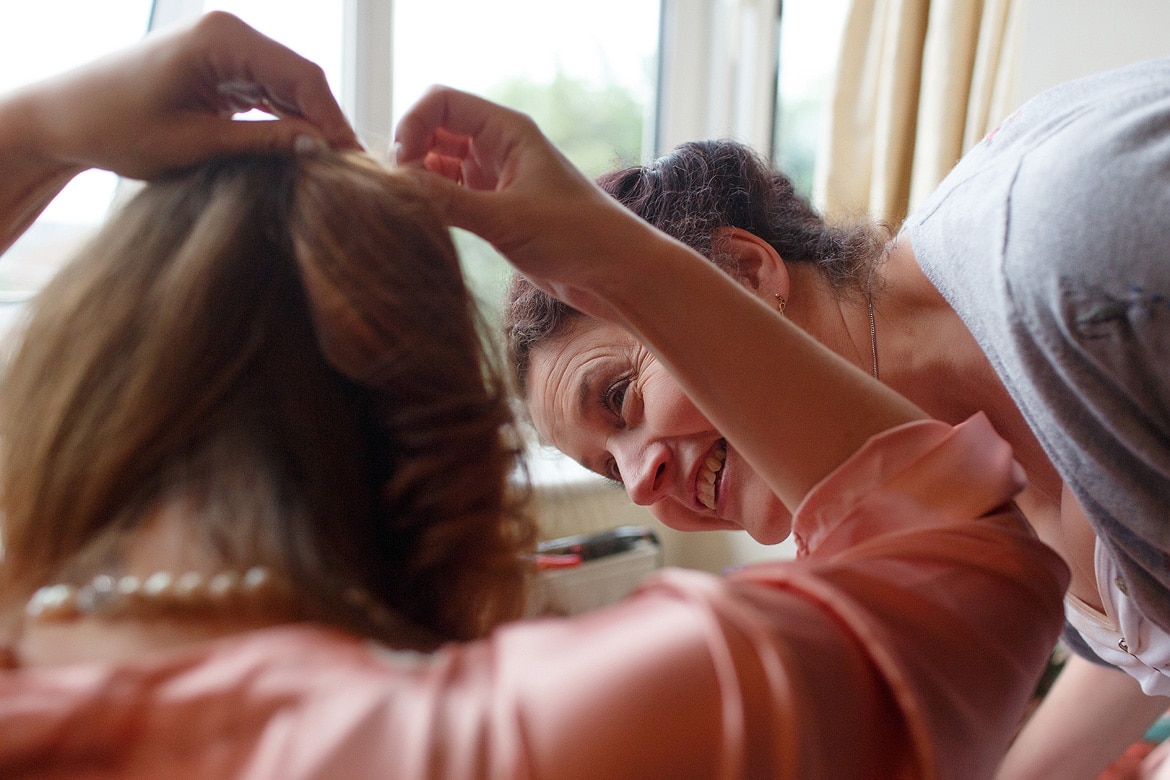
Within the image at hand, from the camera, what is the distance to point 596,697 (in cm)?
33

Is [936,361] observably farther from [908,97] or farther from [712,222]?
[908,97]

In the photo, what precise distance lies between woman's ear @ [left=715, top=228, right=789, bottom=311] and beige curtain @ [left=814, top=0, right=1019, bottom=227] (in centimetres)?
59

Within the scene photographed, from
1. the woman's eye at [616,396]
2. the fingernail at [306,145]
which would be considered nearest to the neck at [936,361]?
the woman's eye at [616,396]

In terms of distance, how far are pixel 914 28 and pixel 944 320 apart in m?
1.07

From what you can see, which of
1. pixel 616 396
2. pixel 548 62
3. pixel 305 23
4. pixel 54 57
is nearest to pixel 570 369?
pixel 616 396

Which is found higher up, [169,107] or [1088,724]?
[169,107]

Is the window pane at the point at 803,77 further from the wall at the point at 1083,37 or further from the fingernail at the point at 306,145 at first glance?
the fingernail at the point at 306,145

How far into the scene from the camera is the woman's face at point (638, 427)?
3.40 feet

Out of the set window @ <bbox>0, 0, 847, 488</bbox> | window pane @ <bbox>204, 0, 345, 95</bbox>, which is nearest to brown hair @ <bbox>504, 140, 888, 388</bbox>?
window @ <bbox>0, 0, 847, 488</bbox>

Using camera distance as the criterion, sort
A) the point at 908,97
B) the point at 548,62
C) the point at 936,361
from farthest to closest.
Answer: the point at 548,62 → the point at 908,97 → the point at 936,361

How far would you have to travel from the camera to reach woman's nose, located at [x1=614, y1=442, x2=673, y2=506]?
3.50 ft

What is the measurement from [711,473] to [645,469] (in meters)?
0.09

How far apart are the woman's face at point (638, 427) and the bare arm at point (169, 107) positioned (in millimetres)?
498

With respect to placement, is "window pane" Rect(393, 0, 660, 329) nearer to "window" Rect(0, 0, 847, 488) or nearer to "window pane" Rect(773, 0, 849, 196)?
"window" Rect(0, 0, 847, 488)
